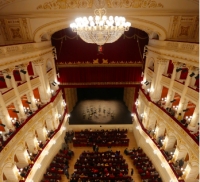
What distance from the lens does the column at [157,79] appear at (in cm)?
1039

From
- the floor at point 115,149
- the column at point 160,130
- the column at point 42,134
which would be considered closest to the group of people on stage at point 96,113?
the floor at point 115,149

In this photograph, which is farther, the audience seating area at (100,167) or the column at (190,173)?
the audience seating area at (100,167)

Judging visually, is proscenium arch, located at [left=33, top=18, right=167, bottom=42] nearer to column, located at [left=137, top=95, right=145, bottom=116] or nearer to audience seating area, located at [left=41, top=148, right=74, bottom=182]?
column, located at [left=137, top=95, right=145, bottom=116]

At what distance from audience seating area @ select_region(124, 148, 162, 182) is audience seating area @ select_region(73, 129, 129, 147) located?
3.85 ft

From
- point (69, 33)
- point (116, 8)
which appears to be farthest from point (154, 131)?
point (69, 33)

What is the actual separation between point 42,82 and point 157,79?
7190mm

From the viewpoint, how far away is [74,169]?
11.7 meters

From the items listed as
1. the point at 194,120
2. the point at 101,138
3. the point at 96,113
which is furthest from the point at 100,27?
the point at 96,113

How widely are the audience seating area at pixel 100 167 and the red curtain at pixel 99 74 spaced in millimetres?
5390

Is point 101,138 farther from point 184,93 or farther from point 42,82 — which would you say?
point 184,93

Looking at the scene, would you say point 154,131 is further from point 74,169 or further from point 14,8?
point 14,8

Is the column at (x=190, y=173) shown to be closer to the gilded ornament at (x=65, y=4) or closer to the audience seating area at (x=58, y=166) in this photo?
the audience seating area at (x=58, y=166)

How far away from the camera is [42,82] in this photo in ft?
37.0

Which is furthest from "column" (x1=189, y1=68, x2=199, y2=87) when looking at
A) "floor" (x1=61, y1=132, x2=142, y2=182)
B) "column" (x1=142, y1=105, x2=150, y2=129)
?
"floor" (x1=61, y1=132, x2=142, y2=182)
